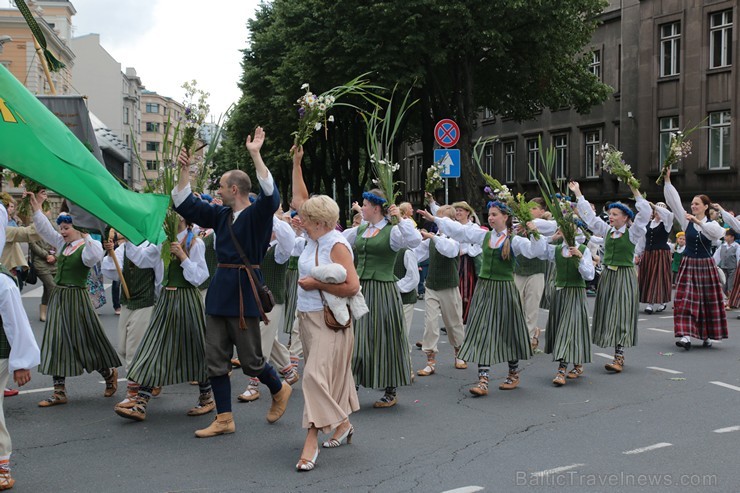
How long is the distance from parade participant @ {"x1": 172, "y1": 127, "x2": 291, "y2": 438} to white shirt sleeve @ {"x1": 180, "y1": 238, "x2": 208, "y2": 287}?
2.38ft

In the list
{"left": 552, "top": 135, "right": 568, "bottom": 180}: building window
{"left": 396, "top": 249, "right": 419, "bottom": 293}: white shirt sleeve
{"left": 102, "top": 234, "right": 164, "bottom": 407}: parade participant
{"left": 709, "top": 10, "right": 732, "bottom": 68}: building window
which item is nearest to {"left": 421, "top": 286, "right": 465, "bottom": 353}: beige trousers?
{"left": 396, "top": 249, "right": 419, "bottom": 293}: white shirt sleeve

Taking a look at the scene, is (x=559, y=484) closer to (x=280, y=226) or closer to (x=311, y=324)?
(x=311, y=324)

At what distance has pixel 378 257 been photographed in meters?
8.00

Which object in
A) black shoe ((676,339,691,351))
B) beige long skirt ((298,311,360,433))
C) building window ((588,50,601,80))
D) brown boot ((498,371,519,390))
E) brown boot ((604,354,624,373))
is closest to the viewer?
Answer: beige long skirt ((298,311,360,433))

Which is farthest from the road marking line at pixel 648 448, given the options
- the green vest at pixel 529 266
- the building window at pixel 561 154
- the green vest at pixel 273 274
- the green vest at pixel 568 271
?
the building window at pixel 561 154

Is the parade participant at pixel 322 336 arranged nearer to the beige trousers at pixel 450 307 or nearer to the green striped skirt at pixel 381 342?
the green striped skirt at pixel 381 342

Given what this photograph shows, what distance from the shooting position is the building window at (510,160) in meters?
43.9

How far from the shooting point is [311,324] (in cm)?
621

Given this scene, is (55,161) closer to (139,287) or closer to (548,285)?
(139,287)

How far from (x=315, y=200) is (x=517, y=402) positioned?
3106 millimetres

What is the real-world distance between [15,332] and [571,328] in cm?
581

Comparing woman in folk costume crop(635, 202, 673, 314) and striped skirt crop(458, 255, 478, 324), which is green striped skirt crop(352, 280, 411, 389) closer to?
striped skirt crop(458, 255, 478, 324)

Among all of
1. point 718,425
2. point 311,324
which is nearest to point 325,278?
point 311,324

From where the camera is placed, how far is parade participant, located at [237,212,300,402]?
7965mm
